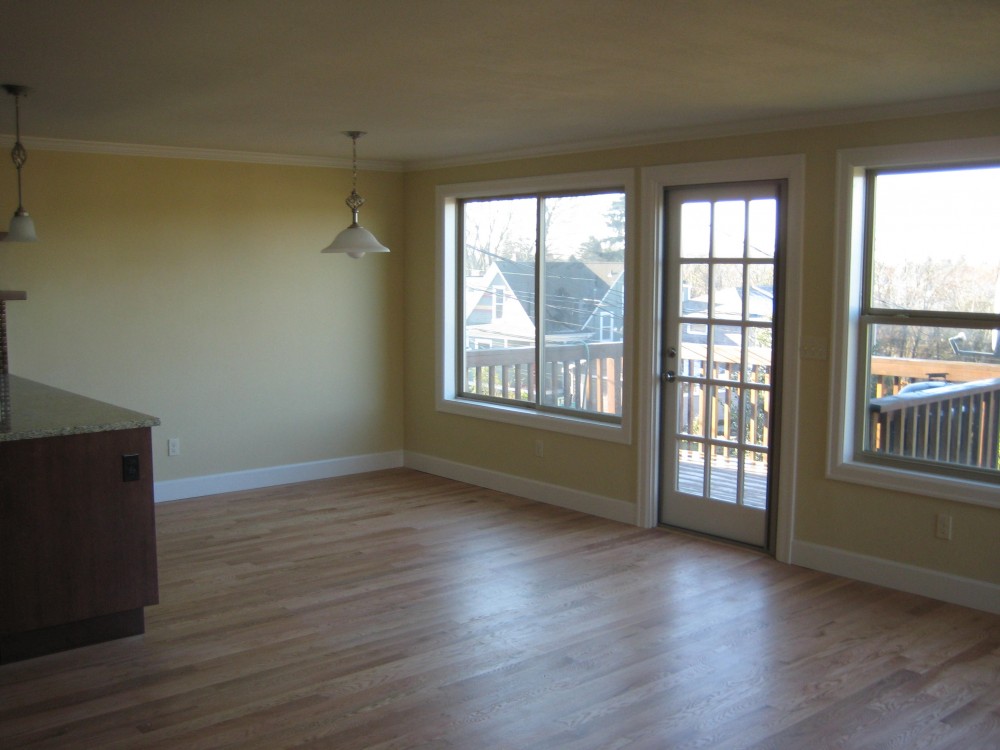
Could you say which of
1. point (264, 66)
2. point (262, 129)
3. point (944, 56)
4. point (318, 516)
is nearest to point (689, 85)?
point (944, 56)

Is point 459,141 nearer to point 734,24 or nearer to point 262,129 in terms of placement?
point 262,129

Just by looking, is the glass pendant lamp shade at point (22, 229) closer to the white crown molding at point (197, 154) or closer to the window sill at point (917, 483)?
the white crown molding at point (197, 154)

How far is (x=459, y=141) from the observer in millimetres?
5930

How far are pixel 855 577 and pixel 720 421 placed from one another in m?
1.16

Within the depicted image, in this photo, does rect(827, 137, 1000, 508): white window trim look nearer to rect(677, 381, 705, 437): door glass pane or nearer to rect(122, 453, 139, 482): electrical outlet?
rect(677, 381, 705, 437): door glass pane

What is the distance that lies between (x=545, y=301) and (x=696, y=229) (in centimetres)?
140

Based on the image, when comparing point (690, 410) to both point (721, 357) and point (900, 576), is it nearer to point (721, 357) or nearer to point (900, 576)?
point (721, 357)

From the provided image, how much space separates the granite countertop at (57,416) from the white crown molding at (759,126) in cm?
326

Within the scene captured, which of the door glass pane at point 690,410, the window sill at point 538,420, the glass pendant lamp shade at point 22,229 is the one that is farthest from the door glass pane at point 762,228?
the glass pendant lamp shade at point 22,229

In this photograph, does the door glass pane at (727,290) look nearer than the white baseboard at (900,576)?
No

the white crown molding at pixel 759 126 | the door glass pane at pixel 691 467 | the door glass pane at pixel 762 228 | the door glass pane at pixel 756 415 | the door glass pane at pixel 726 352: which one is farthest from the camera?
the door glass pane at pixel 691 467

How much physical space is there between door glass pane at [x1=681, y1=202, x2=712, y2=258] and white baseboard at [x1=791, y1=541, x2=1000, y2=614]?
1.78m

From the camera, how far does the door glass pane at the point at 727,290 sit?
532 centimetres

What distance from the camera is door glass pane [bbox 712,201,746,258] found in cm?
527
